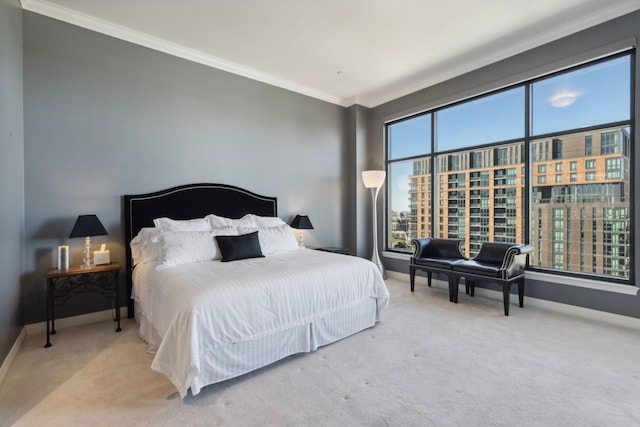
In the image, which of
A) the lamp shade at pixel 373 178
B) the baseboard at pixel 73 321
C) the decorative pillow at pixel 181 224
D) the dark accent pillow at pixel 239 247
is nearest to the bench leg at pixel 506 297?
the lamp shade at pixel 373 178

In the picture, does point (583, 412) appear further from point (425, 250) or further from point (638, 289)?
point (425, 250)

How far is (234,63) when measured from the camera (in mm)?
4086

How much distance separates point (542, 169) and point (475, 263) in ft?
4.62

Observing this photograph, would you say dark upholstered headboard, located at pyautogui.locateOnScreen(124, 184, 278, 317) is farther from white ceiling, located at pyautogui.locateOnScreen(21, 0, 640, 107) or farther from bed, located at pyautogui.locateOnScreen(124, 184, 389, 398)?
white ceiling, located at pyautogui.locateOnScreen(21, 0, 640, 107)

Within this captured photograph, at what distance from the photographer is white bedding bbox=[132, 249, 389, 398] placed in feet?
6.27

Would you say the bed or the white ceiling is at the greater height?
the white ceiling

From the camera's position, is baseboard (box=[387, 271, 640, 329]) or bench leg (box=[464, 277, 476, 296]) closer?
→ baseboard (box=[387, 271, 640, 329])

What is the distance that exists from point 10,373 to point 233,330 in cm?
170

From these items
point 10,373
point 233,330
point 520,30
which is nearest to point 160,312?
point 233,330

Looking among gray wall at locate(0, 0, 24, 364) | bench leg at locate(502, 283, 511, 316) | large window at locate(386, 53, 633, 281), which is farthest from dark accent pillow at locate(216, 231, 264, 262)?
large window at locate(386, 53, 633, 281)

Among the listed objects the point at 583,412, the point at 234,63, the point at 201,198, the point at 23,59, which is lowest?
the point at 583,412

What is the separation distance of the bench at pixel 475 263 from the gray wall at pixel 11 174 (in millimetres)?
4236

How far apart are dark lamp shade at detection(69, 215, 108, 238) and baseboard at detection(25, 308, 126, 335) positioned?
0.92 m

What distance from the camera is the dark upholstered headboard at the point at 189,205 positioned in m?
3.32
